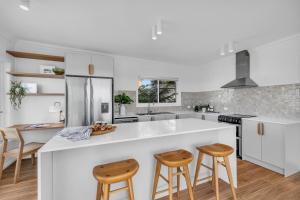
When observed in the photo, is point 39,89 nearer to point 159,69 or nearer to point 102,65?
point 102,65

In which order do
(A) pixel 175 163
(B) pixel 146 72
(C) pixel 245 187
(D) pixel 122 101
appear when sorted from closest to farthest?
(A) pixel 175 163, (C) pixel 245 187, (D) pixel 122 101, (B) pixel 146 72

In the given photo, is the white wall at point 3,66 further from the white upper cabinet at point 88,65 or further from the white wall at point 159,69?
the white upper cabinet at point 88,65

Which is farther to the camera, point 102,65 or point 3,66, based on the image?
point 102,65

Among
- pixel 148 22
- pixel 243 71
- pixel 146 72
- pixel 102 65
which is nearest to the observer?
pixel 148 22

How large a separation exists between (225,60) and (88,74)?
3764mm

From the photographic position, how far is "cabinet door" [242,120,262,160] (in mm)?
2777

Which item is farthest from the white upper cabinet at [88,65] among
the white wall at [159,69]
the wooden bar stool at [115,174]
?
the wooden bar stool at [115,174]

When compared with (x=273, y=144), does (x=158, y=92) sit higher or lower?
higher

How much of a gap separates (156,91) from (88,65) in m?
2.20

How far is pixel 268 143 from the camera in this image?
2.61 metres

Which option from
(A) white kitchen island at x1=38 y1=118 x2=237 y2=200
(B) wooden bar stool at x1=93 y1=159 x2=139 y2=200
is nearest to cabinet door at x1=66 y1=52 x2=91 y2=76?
(A) white kitchen island at x1=38 y1=118 x2=237 y2=200

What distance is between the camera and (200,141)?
215 centimetres

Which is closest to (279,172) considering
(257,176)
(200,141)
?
(257,176)

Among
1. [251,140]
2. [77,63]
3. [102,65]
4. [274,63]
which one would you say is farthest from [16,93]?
[274,63]
